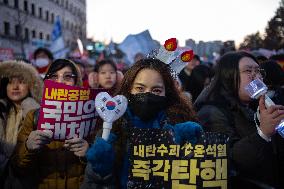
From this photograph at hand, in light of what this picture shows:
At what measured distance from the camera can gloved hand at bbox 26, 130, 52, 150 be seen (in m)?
2.81

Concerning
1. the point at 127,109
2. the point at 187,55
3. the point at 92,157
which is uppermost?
the point at 187,55

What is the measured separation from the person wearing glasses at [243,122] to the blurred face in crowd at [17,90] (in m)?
1.87

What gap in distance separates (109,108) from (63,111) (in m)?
0.67

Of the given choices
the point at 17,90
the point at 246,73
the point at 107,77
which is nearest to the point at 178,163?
the point at 246,73

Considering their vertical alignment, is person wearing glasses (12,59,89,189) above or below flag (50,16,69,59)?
below

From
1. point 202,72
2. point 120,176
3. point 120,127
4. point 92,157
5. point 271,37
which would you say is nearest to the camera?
point 92,157

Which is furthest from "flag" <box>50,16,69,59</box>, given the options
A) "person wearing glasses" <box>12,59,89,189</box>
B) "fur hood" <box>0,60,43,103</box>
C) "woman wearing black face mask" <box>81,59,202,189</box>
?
"woman wearing black face mask" <box>81,59,202,189</box>

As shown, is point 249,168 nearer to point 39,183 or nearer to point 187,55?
point 187,55

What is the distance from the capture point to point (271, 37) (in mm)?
45562

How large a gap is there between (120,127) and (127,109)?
0.13m

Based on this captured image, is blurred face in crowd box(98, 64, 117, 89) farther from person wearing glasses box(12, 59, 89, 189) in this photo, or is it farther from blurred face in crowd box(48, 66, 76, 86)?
person wearing glasses box(12, 59, 89, 189)

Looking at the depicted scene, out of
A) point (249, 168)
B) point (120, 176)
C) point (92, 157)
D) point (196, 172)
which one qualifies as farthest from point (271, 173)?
point (92, 157)

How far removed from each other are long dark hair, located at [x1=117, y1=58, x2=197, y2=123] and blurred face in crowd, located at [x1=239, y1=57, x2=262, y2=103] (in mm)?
523

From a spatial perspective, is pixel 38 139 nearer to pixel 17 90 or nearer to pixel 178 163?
pixel 178 163
